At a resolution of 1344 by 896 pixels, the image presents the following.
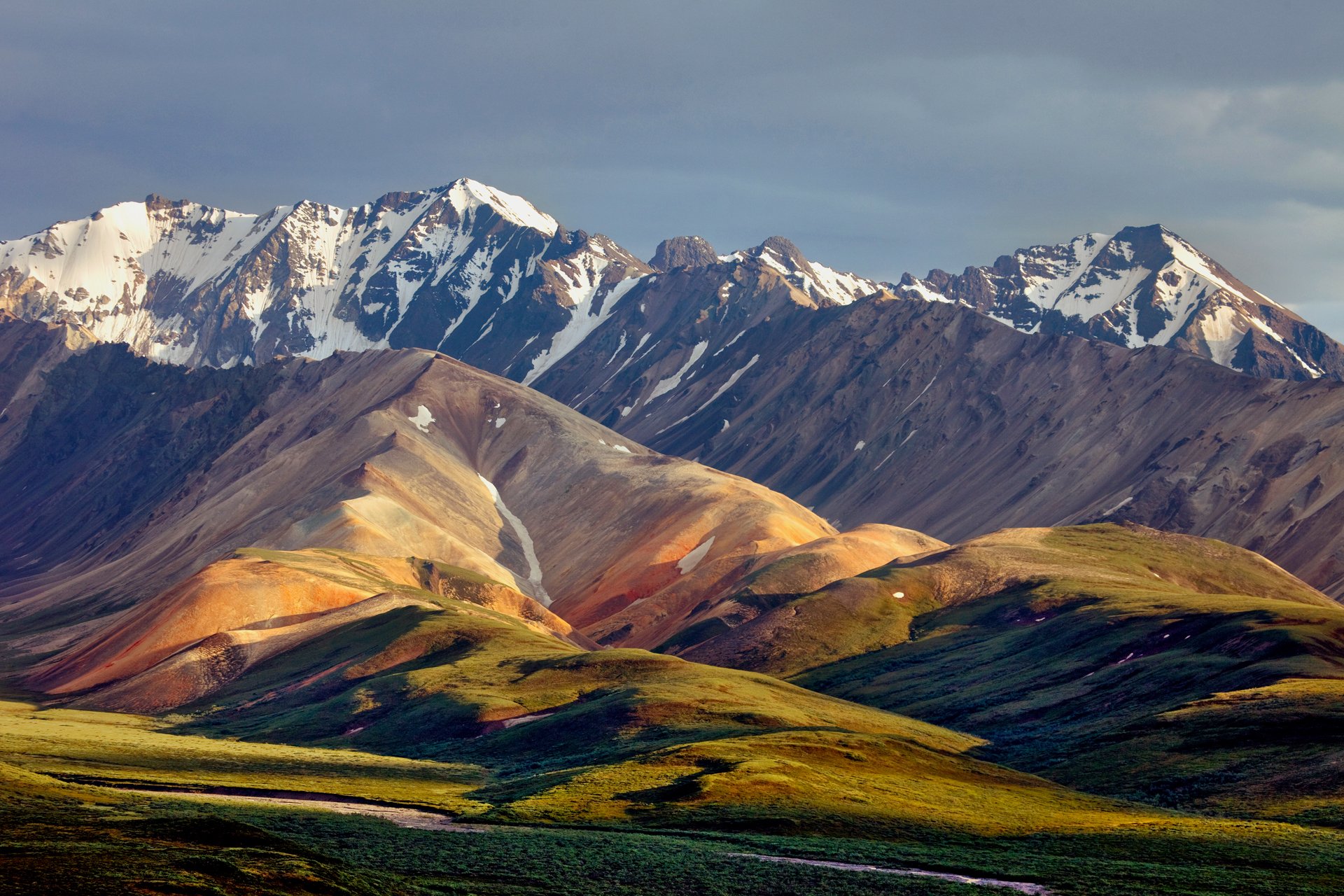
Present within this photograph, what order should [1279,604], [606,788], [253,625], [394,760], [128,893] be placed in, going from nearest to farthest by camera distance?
[128,893] < [606,788] < [394,760] < [1279,604] < [253,625]

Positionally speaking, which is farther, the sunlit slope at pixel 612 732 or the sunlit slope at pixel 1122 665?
→ the sunlit slope at pixel 1122 665

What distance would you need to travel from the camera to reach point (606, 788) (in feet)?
254

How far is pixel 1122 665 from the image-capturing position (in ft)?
416

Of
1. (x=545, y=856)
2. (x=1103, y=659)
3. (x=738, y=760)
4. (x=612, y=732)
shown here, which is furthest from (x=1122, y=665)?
(x=545, y=856)

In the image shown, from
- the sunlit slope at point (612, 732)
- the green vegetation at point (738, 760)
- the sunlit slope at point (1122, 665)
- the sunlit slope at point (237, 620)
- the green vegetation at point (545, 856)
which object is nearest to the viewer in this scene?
the green vegetation at point (545, 856)

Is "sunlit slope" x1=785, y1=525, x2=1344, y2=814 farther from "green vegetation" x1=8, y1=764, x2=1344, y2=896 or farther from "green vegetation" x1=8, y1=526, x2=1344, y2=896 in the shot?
"green vegetation" x1=8, y1=764, x2=1344, y2=896

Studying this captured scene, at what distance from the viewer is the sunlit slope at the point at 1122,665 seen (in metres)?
89.1

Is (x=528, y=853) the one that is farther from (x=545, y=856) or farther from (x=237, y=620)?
(x=237, y=620)

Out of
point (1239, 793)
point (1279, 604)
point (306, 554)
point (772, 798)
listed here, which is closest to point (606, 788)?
point (772, 798)

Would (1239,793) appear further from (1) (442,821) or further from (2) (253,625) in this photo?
(2) (253,625)

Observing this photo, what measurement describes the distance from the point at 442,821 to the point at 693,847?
15074 mm

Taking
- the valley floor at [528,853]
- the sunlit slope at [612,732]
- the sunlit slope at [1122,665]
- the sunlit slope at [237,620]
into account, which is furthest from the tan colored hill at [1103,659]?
the sunlit slope at [237,620]

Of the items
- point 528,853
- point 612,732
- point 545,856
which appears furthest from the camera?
point 612,732

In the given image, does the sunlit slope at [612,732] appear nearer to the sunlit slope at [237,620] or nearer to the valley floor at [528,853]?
the valley floor at [528,853]
